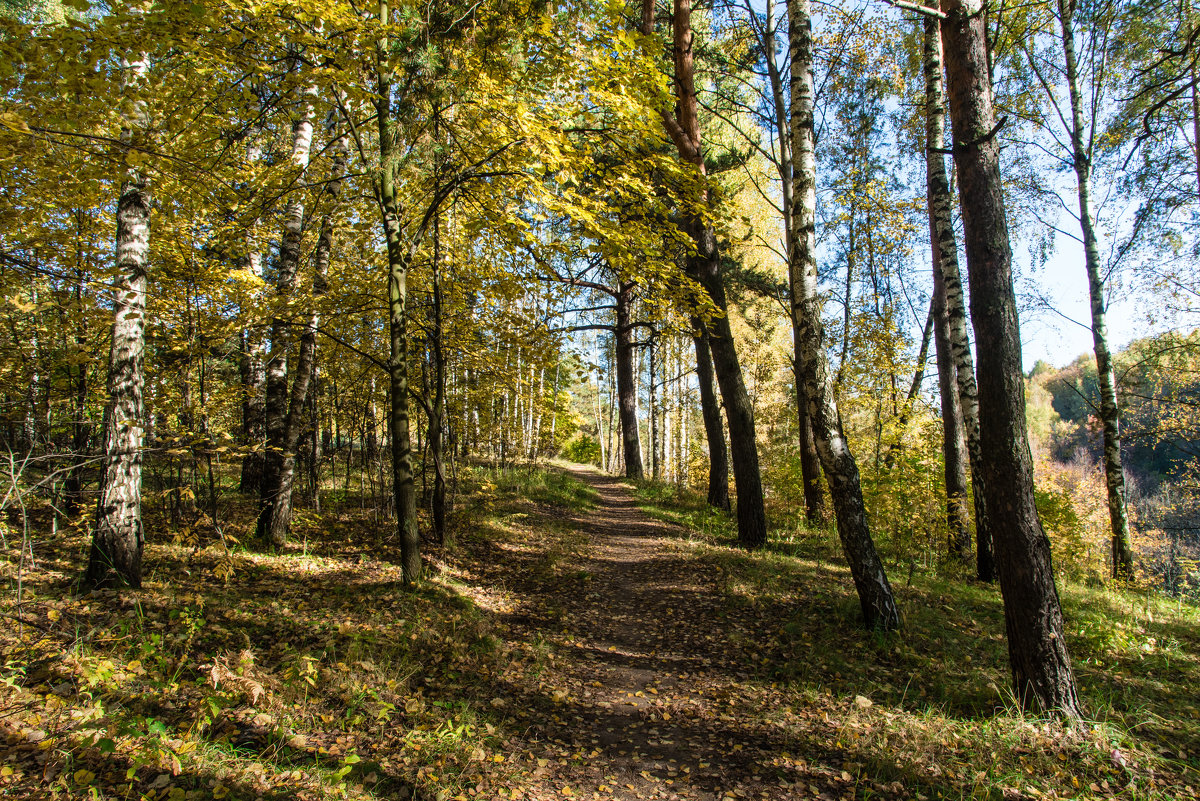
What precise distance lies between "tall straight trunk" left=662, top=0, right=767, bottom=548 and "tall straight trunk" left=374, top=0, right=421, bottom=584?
15.1ft

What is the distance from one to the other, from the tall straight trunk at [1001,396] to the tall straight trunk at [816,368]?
136 centimetres

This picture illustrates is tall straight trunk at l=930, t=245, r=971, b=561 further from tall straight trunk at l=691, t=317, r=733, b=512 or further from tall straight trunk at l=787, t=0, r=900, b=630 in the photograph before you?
tall straight trunk at l=787, t=0, r=900, b=630

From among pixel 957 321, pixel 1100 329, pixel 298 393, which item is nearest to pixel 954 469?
pixel 957 321

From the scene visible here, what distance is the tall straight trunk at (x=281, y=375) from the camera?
703cm

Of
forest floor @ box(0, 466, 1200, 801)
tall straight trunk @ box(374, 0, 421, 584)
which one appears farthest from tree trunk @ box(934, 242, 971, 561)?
tall straight trunk @ box(374, 0, 421, 584)

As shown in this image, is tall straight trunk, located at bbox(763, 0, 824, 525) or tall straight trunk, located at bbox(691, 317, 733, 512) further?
tall straight trunk, located at bbox(691, 317, 733, 512)

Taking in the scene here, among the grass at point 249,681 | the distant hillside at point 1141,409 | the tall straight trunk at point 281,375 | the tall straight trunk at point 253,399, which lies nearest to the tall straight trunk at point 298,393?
the tall straight trunk at point 281,375

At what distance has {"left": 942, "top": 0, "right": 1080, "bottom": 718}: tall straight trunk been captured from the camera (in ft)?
12.8

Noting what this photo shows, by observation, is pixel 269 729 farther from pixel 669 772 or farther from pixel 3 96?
pixel 3 96

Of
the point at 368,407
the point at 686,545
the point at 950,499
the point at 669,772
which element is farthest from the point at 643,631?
the point at 950,499

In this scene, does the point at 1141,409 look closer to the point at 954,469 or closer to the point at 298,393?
the point at 954,469

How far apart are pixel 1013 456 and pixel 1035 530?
1.95ft

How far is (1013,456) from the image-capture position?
13.2 ft

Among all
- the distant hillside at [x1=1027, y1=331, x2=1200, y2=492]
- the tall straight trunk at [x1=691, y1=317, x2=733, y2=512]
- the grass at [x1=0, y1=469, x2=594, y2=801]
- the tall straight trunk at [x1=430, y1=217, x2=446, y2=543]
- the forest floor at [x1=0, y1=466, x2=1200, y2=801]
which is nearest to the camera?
the grass at [x1=0, y1=469, x2=594, y2=801]
